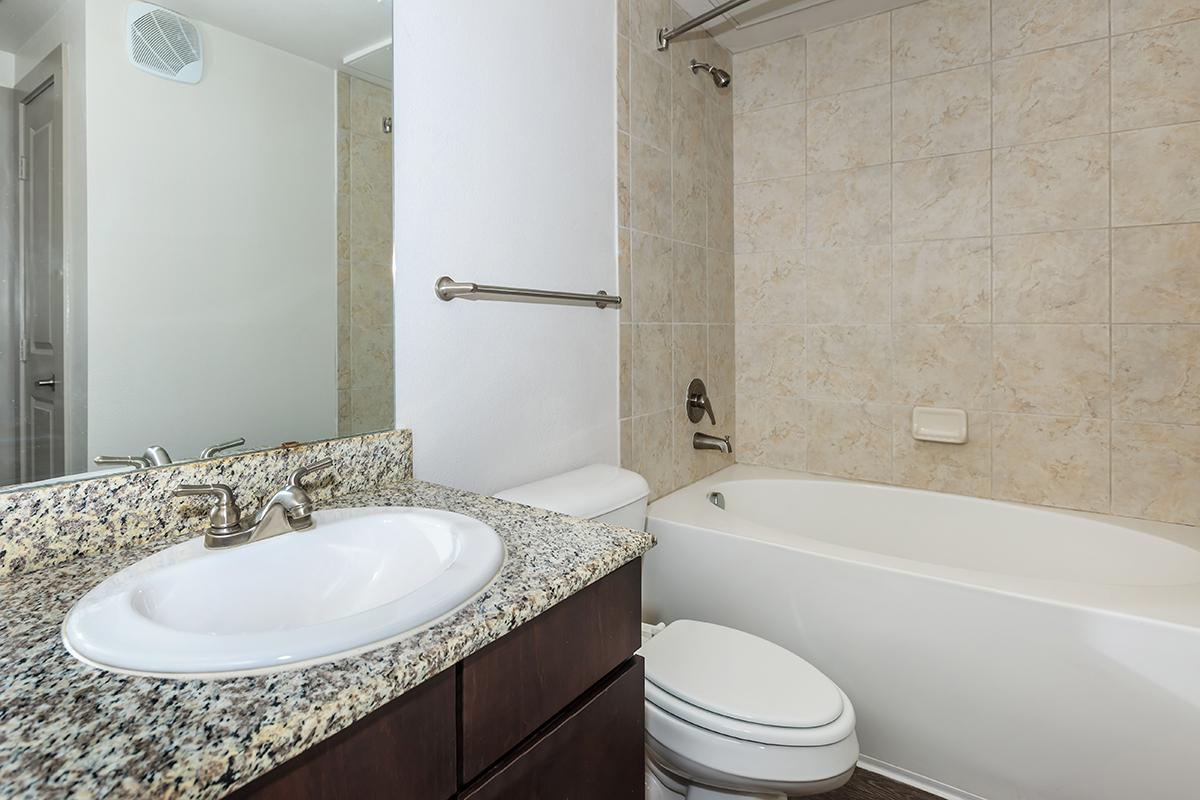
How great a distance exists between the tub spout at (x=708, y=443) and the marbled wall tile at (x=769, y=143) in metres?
1.09

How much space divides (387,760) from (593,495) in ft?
2.97

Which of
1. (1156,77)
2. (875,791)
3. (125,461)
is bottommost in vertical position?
(875,791)

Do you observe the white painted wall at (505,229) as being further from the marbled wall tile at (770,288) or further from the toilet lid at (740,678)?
the marbled wall tile at (770,288)

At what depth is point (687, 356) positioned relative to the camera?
87.0 inches

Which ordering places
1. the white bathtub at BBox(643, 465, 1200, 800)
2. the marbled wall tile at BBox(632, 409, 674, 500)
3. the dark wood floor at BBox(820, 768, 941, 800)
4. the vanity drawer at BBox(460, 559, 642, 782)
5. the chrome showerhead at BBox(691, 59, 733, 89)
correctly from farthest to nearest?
the chrome showerhead at BBox(691, 59, 733, 89) < the marbled wall tile at BBox(632, 409, 674, 500) < the dark wood floor at BBox(820, 768, 941, 800) < the white bathtub at BBox(643, 465, 1200, 800) < the vanity drawer at BBox(460, 559, 642, 782)

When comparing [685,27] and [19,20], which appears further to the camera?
[685,27]

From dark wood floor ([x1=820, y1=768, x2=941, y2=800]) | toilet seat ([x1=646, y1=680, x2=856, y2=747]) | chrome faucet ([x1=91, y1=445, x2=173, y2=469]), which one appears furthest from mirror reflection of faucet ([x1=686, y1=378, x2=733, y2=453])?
chrome faucet ([x1=91, y1=445, x2=173, y2=469])

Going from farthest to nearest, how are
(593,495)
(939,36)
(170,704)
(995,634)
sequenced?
(939,36)
(593,495)
(995,634)
(170,704)

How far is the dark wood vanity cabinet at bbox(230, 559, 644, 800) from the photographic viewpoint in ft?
1.71

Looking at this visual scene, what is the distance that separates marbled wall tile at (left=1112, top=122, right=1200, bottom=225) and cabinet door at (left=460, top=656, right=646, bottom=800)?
80.4 inches

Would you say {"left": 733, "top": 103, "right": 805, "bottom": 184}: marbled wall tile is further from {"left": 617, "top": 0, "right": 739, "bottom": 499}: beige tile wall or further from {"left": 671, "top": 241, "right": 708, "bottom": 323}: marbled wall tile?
{"left": 671, "top": 241, "right": 708, "bottom": 323}: marbled wall tile

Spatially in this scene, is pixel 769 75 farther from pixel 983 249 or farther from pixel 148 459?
pixel 148 459

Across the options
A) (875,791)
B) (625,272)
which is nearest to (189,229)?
(625,272)

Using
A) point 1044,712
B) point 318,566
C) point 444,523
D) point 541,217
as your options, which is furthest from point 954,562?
point 318,566
